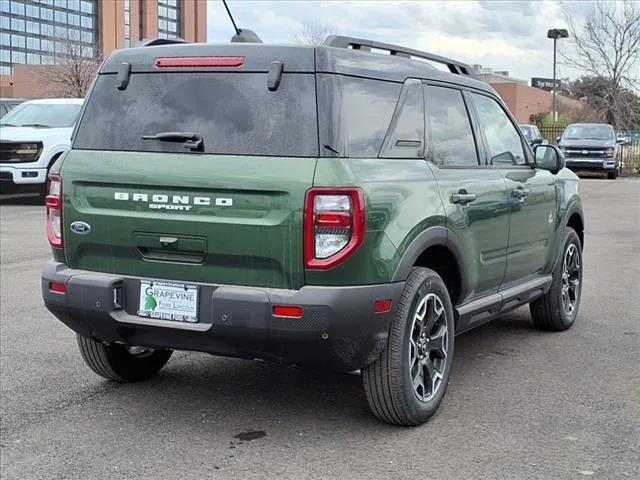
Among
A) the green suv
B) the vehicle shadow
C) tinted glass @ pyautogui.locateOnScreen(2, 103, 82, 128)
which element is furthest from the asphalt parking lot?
tinted glass @ pyautogui.locateOnScreen(2, 103, 82, 128)

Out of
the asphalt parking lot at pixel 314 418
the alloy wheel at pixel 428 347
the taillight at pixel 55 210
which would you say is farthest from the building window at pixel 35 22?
the alloy wheel at pixel 428 347

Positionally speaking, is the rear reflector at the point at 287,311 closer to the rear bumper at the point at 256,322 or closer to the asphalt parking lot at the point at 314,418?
the rear bumper at the point at 256,322

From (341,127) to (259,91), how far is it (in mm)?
457

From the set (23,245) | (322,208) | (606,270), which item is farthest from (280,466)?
(23,245)

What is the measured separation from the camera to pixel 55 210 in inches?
186

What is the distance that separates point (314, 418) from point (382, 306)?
93 cm

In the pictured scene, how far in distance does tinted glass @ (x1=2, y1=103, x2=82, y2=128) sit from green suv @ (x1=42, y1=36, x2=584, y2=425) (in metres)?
13.1

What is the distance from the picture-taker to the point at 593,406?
5.03 m

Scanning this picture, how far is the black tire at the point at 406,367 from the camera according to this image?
4434 mm

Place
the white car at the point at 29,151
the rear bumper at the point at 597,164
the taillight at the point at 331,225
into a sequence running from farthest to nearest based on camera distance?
the rear bumper at the point at 597,164, the white car at the point at 29,151, the taillight at the point at 331,225

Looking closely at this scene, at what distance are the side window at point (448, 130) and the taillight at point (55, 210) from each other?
2.02 m

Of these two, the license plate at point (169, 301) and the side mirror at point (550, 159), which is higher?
the side mirror at point (550, 159)

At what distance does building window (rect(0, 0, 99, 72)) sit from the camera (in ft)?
260

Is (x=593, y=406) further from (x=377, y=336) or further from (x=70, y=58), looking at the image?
(x=70, y=58)
